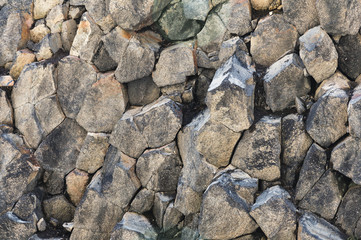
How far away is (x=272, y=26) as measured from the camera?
7.59 m

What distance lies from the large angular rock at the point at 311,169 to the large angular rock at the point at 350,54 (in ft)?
4.56

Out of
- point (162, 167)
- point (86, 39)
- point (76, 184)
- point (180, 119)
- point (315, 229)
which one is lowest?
point (76, 184)

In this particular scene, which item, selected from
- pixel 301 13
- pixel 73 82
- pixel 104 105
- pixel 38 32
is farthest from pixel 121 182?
pixel 301 13

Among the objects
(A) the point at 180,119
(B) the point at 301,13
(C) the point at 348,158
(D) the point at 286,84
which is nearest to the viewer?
(C) the point at 348,158

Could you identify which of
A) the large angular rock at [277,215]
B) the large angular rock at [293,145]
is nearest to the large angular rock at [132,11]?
the large angular rock at [293,145]

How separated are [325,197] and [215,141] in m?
1.98

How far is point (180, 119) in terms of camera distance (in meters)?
7.98

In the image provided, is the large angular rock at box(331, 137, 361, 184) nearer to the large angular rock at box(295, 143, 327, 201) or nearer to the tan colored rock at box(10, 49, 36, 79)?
the large angular rock at box(295, 143, 327, 201)

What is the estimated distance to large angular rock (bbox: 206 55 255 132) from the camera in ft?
22.8

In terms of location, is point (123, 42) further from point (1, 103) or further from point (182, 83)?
point (1, 103)

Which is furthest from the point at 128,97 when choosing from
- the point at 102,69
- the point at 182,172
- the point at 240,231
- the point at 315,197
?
the point at 315,197

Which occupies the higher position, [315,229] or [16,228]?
[315,229]

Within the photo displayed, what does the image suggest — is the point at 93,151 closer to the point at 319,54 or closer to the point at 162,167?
the point at 162,167

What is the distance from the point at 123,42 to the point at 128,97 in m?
1.15
